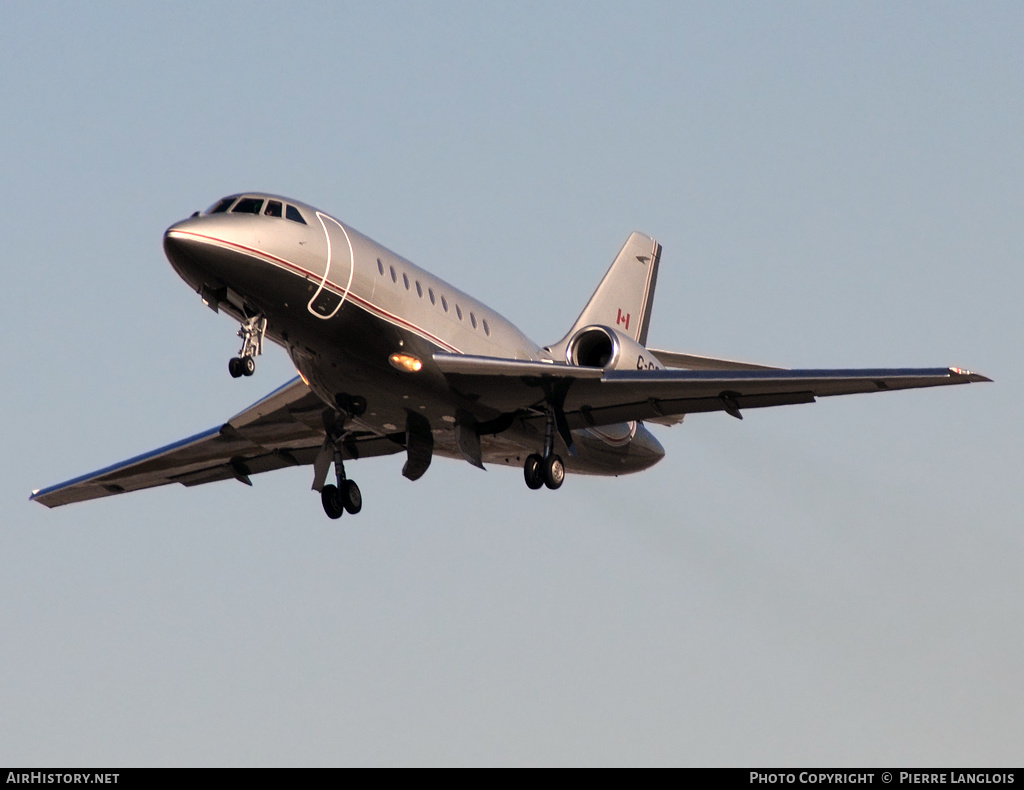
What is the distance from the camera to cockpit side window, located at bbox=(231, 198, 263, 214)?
79.3ft

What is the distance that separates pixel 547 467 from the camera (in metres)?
27.2

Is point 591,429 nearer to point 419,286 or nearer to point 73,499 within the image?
point 419,286

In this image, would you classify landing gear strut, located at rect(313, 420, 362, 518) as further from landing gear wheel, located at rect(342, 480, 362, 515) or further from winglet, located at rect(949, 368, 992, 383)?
winglet, located at rect(949, 368, 992, 383)

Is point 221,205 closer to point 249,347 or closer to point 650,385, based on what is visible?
point 249,347

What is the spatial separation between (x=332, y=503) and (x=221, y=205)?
6213 millimetres

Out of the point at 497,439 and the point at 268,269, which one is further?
the point at 497,439

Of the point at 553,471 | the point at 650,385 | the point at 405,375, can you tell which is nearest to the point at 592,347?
the point at 553,471

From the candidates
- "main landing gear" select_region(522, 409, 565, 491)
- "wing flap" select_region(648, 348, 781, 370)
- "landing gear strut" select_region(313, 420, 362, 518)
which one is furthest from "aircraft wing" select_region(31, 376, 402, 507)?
"wing flap" select_region(648, 348, 781, 370)

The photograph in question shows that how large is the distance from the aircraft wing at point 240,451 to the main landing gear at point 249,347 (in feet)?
11.9
